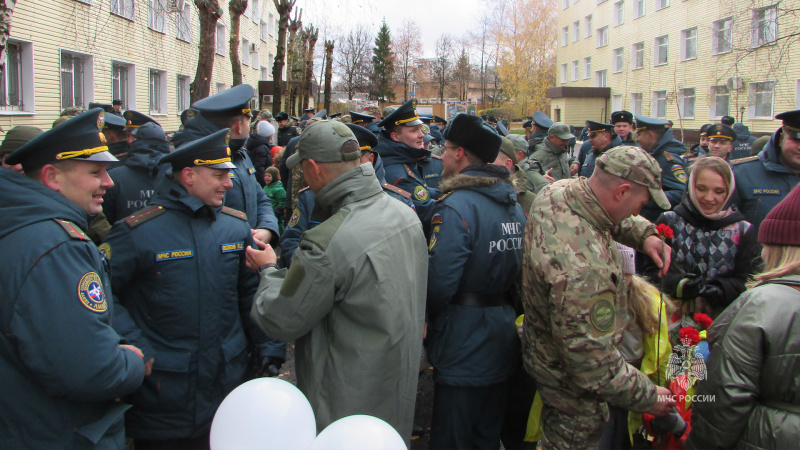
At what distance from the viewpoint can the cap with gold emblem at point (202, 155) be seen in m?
2.73

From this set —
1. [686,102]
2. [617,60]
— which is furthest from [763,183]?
[617,60]

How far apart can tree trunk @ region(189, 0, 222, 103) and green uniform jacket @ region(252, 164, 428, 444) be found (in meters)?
10.0

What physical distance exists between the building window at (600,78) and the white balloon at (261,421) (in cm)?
4283

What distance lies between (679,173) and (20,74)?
48.5 feet

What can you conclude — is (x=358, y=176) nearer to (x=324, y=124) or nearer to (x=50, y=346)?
(x=324, y=124)

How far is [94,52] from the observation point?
16.2 metres

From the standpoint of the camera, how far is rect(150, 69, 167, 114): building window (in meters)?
21.1

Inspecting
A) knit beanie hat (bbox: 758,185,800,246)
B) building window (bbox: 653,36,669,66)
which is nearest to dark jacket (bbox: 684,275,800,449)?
knit beanie hat (bbox: 758,185,800,246)

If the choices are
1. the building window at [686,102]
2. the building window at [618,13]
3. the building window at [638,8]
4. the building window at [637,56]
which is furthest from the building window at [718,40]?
the building window at [618,13]

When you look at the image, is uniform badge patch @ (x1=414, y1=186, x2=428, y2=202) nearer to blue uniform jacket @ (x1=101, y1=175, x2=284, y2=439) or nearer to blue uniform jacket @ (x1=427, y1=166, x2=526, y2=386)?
blue uniform jacket @ (x1=427, y1=166, x2=526, y2=386)

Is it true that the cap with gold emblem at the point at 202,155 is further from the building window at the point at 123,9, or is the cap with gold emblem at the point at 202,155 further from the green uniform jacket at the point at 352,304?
the building window at the point at 123,9

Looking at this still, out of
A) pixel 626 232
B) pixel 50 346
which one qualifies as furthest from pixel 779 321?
pixel 50 346

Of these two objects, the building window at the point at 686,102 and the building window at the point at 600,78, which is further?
the building window at the point at 600,78

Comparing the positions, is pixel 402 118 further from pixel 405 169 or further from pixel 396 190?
pixel 396 190
